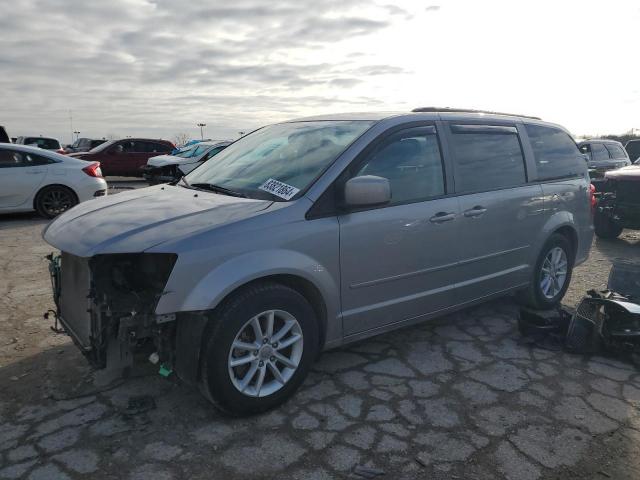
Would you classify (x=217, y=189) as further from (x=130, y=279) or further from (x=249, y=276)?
(x=249, y=276)

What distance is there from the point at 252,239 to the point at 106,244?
0.78 metres

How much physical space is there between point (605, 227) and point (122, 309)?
8449 mm

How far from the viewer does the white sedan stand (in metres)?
9.42

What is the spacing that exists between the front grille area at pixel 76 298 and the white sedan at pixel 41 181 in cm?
717

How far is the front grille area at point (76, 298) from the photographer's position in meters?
3.00

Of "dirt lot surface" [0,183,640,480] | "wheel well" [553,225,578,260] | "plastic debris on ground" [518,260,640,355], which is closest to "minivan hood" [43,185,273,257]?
"dirt lot surface" [0,183,640,480]

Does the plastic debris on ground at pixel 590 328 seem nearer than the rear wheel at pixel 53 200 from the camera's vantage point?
Yes

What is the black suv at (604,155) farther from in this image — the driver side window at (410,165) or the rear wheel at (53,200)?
the rear wheel at (53,200)

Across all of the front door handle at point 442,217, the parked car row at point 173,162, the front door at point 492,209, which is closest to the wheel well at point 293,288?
the front door handle at point 442,217

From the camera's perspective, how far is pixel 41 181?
9633mm

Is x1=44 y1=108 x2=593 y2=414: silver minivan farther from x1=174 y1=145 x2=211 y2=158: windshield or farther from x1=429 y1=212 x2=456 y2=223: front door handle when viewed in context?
x1=174 y1=145 x2=211 y2=158: windshield

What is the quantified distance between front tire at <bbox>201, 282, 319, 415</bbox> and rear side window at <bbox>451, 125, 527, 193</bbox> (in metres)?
1.75

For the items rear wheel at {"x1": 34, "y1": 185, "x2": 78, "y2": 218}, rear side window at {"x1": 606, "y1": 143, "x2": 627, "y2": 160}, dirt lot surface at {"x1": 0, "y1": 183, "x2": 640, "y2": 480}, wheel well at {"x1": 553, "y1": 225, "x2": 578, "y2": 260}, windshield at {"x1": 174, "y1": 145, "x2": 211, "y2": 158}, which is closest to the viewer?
dirt lot surface at {"x1": 0, "y1": 183, "x2": 640, "y2": 480}

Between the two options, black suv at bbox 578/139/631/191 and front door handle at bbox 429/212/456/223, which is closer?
front door handle at bbox 429/212/456/223
